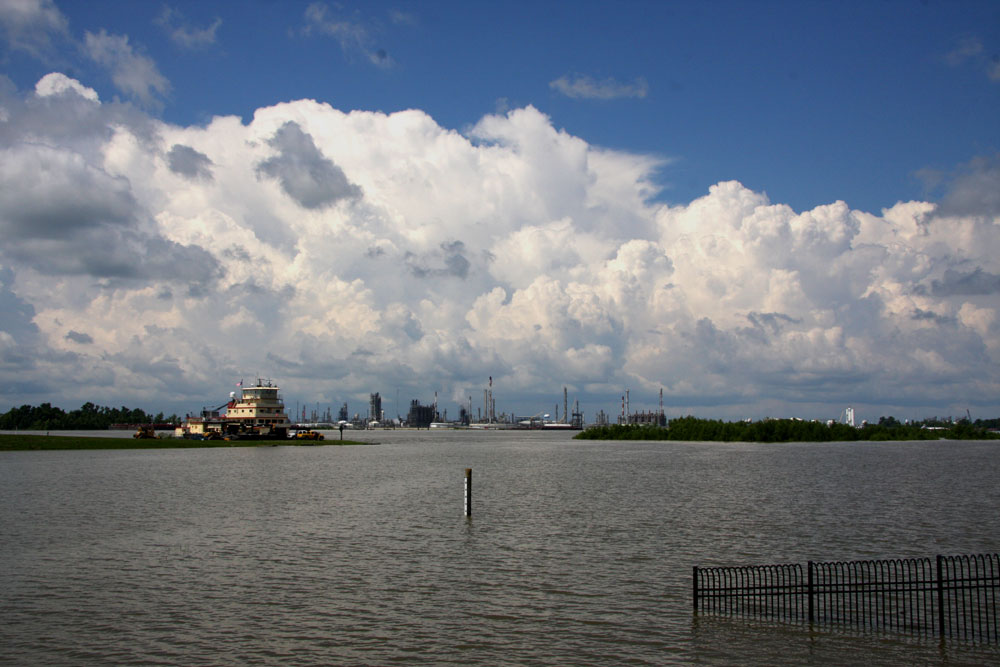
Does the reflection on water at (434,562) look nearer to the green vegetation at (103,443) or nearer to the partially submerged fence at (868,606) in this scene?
the partially submerged fence at (868,606)

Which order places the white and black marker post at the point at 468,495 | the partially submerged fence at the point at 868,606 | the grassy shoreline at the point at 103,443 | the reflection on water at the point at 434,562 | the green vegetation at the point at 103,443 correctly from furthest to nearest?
the green vegetation at the point at 103,443, the grassy shoreline at the point at 103,443, the white and black marker post at the point at 468,495, the partially submerged fence at the point at 868,606, the reflection on water at the point at 434,562

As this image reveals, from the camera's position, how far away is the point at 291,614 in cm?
2822

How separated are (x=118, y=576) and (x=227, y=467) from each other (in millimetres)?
75354

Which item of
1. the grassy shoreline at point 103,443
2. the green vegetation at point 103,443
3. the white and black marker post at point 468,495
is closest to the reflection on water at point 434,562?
the white and black marker post at point 468,495

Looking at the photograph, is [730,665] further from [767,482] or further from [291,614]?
[767,482]

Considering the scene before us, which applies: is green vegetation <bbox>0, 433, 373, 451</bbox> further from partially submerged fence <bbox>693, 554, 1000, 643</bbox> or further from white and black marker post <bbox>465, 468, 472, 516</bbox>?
partially submerged fence <bbox>693, 554, 1000, 643</bbox>

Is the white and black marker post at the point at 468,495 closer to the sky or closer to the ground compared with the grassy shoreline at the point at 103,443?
closer to the sky

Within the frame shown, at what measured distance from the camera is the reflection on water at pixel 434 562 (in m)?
24.3

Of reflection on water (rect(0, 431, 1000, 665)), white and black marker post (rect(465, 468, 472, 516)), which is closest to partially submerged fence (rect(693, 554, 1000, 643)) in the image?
reflection on water (rect(0, 431, 1000, 665))

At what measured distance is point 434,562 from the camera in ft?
123

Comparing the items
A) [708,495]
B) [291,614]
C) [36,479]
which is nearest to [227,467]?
[36,479]

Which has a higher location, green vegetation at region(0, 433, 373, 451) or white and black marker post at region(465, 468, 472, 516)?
white and black marker post at region(465, 468, 472, 516)

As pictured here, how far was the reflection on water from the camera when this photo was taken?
2431 centimetres

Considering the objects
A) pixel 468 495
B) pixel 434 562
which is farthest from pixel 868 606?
pixel 468 495
